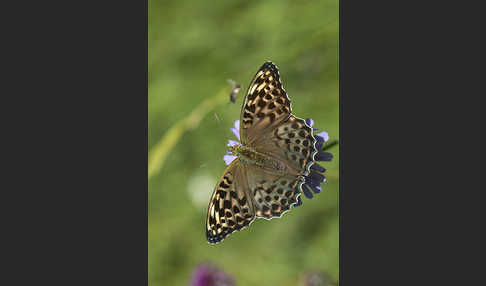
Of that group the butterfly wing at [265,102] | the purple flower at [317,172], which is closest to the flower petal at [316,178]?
the purple flower at [317,172]

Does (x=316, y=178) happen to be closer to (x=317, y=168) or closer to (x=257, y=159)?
(x=317, y=168)

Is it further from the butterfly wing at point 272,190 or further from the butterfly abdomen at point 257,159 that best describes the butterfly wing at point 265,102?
the butterfly wing at point 272,190

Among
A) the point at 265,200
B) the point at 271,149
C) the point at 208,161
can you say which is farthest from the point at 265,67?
the point at 208,161

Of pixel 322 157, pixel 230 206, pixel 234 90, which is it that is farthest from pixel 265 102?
pixel 234 90

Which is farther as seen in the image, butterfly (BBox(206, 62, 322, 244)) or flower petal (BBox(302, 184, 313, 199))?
flower petal (BBox(302, 184, 313, 199))

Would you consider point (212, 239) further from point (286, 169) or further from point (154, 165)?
point (154, 165)

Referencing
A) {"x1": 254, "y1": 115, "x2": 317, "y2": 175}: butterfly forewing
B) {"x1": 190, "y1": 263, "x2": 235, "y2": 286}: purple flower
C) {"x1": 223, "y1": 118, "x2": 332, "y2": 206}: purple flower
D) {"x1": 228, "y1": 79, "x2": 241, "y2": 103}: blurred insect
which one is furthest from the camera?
{"x1": 228, "y1": 79, "x2": 241, "y2": 103}: blurred insect

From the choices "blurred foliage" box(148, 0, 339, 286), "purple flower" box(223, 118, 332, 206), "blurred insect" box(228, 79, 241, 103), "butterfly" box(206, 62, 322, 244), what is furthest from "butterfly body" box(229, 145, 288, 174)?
"blurred insect" box(228, 79, 241, 103)

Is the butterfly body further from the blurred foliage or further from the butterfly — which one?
the blurred foliage
